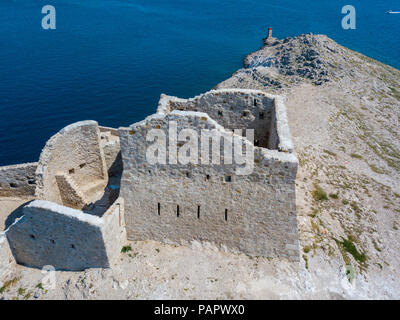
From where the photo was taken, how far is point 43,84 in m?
53.4

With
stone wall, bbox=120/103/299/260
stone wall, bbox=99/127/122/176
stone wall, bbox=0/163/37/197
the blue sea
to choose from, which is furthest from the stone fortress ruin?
the blue sea

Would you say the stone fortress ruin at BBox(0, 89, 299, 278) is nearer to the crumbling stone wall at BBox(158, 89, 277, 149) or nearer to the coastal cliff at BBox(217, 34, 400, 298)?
the crumbling stone wall at BBox(158, 89, 277, 149)

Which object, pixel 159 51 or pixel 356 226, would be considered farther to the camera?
pixel 159 51

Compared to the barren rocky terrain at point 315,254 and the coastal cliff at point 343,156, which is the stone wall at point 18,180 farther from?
the coastal cliff at point 343,156

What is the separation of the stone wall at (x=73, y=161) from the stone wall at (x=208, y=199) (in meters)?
5.74

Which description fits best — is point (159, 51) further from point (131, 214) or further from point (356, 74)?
point (131, 214)

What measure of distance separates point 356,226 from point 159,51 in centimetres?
6444

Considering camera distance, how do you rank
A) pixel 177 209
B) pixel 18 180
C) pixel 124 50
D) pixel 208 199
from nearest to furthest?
pixel 208 199
pixel 177 209
pixel 18 180
pixel 124 50

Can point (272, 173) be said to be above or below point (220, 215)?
above

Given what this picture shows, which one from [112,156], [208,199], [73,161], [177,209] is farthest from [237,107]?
[73,161]

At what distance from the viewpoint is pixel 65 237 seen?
14609mm

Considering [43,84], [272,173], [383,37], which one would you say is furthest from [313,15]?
[272,173]

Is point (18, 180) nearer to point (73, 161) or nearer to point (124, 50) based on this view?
point (73, 161)

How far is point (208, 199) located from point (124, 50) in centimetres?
6494
